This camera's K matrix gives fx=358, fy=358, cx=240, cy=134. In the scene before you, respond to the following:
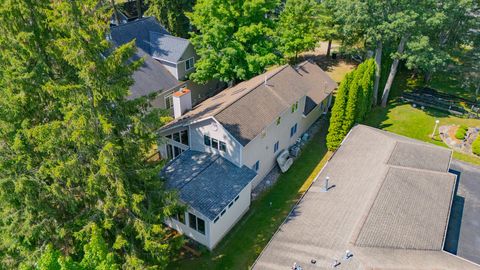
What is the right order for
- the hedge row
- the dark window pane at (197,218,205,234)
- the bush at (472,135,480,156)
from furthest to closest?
the bush at (472,135,480,156), the hedge row, the dark window pane at (197,218,205,234)

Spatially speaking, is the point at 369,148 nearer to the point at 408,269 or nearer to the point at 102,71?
the point at 408,269

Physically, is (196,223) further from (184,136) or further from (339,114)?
(339,114)

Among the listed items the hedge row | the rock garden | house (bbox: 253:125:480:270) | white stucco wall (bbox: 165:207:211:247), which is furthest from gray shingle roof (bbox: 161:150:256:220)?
the rock garden

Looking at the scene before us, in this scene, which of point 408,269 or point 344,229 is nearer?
point 408,269

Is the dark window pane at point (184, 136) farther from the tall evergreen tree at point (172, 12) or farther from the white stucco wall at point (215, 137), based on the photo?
the tall evergreen tree at point (172, 12)

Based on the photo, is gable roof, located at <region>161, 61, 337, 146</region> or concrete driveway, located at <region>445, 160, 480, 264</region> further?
gable roof, located at <region>161, 61, 337, 146</region>

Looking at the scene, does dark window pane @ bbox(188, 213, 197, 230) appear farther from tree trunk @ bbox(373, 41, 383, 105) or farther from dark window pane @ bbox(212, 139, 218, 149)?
tree trunk @ bbox(373, 41, 383, 105)

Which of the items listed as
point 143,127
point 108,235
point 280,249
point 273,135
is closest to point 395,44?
point 273,135
